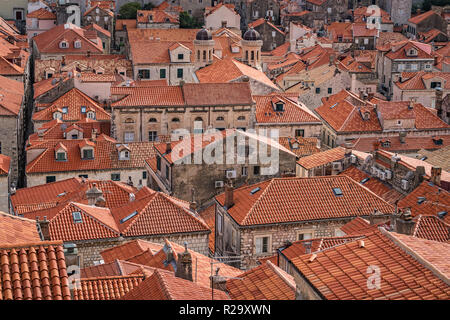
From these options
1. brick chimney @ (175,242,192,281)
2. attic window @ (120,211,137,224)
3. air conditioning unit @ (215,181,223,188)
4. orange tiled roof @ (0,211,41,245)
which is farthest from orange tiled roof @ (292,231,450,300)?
air conditioning unit @ (215,181,223,188)

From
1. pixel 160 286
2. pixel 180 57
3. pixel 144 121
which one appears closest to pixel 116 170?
pixel 144 121

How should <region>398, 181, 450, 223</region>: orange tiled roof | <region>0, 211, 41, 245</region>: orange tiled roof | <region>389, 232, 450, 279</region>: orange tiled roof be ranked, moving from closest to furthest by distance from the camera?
<region>389, 232, 450, 279</region>: orange tiled roof, <region>0, 211, 41, 245</region>: orange tiled roof, <region>398, 181, 450, 223</region>: orange tiled roof

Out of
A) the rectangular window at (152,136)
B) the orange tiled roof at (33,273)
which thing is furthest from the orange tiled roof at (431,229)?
the rectangular window at (152,136)

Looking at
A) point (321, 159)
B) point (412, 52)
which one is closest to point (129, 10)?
point (412, 52)

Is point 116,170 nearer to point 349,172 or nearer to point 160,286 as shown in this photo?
point 349,172

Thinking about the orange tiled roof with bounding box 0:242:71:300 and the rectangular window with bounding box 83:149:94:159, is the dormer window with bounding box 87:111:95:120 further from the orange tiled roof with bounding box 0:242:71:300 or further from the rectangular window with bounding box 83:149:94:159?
the orange tiled roof with bounding box 0:242:71:300
